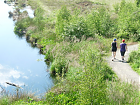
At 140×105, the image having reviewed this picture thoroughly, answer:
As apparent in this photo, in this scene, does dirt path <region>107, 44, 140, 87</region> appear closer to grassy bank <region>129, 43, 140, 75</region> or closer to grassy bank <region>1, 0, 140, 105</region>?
grassy bank <region>129, 43, 140, 75</region>

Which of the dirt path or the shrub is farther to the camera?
the shrub

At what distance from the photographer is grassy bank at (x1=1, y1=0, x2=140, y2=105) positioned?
890cm

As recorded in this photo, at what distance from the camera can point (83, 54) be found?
14430mm

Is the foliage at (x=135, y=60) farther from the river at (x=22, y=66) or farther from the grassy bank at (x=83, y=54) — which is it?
the river at (x=22, y=66)

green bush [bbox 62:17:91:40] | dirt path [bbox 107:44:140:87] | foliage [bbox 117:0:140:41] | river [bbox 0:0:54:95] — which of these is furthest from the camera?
foliage [bbox 117:0:140:41]

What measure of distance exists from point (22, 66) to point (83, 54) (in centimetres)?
778

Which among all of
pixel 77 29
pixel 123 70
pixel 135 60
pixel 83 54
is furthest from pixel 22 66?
pixel 135 60

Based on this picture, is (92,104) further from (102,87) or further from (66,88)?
(66,88)

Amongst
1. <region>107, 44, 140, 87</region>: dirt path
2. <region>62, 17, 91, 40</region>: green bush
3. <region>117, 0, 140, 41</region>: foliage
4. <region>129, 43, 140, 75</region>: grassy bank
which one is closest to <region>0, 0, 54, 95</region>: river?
<region>62, 17, 91, 40</region>: green bush

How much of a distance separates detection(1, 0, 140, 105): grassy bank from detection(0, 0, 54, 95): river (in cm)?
107

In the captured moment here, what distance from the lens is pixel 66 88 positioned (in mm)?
11906

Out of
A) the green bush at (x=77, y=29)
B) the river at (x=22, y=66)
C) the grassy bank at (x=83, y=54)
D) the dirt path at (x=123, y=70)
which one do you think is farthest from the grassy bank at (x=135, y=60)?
the green bush at (x=77, y=29)

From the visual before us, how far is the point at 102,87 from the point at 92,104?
925 millimetres

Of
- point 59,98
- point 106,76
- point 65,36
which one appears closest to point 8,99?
point 59,98
